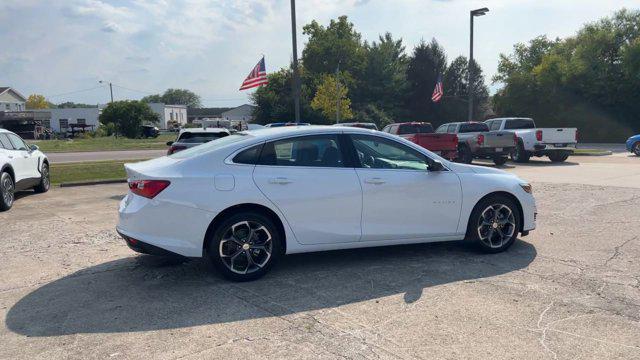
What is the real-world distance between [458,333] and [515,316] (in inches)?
25.1

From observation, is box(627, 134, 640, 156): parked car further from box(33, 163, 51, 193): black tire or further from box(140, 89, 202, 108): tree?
box(140, 89, 202, 108): tree

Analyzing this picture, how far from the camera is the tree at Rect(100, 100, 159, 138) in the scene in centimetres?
5753

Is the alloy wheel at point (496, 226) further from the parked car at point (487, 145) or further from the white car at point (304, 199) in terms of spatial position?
the parked car at point (487, 145)

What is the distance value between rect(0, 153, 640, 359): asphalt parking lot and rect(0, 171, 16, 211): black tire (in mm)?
2906

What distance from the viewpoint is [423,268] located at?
5719 millimetres

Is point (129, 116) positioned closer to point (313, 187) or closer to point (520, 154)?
point (520, 154)

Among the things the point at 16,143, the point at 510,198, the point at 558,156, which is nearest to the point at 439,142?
the point at 558,156

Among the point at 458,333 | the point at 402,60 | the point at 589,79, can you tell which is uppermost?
the point at 402,60

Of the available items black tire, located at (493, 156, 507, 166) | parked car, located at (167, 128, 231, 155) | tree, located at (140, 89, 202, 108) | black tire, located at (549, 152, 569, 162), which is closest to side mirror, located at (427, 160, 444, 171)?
parked car, located at (167, 128, 231, 155)

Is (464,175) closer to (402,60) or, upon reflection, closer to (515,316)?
(515,316)

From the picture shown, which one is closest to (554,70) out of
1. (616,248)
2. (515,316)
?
(616,248)

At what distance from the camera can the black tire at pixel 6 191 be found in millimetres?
9789

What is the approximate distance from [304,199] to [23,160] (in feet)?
27.8

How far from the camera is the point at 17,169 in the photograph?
10703 millimetres
